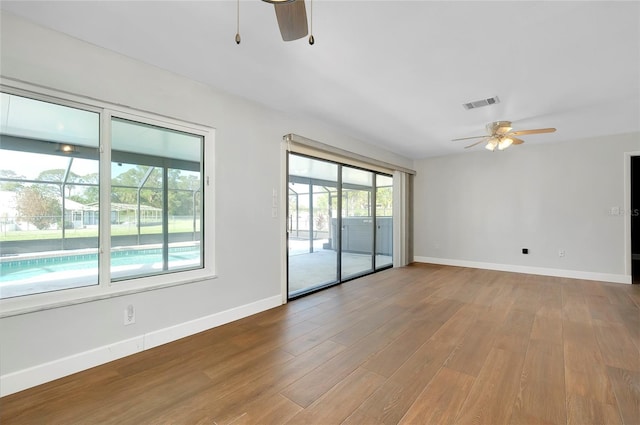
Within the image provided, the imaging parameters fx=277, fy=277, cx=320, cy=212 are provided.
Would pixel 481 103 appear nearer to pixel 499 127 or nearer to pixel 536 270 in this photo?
pixel 499 127

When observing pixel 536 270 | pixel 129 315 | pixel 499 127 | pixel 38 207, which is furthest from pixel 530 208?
pixel 38 207

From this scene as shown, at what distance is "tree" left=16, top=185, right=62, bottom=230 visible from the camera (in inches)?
79.0

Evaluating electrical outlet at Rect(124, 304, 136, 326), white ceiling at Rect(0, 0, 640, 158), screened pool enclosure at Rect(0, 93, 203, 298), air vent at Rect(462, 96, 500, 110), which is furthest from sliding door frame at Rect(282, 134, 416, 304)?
air vent at Rect(462, 96, 500, 110)

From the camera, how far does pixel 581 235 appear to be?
496 cm

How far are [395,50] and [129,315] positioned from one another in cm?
312

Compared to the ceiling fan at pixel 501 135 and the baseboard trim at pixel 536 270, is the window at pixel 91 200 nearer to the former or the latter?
the ceiling fan at pixel 501 135

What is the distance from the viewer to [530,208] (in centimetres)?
543

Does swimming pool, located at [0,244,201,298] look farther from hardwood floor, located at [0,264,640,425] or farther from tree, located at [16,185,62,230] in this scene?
hardwood floor, located at [0,264,640,425]

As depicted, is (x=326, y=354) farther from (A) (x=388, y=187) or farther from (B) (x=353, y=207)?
(A) (x=388, y=187)

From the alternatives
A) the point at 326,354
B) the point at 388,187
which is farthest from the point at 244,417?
the point at 388,187

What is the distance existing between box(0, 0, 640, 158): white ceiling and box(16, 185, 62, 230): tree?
47.2 inches

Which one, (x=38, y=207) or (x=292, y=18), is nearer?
(x=292, y=18)

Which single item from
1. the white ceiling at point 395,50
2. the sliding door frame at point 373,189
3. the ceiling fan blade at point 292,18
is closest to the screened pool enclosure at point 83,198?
the white ceiling at point 395,50

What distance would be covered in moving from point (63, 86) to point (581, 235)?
7327 millimetres
